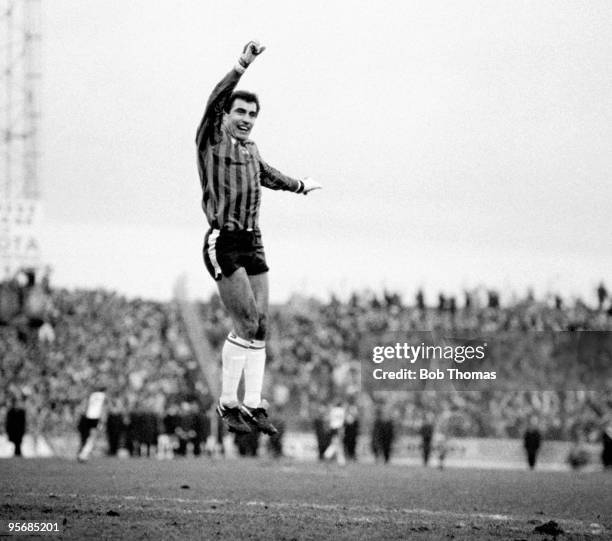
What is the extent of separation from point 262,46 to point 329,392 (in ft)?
83.8

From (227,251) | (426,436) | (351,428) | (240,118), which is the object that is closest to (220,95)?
(240,118)

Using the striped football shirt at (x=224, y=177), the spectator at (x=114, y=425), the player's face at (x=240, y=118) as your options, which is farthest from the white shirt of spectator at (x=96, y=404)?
the player's face at (x=240, y=118)

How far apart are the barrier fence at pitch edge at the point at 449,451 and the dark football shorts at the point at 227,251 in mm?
Result: 22004

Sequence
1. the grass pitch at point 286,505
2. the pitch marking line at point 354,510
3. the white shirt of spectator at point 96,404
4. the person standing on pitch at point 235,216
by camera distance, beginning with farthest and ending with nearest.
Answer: the white shirt of spectator at point 96,404 → the pitch marking line at point 354,510 → the grass pitch at point 286,505 → the person standing on pitch at point 235,216

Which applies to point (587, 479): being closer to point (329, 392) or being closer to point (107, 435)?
point (329, 392)

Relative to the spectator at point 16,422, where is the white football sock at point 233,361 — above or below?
above

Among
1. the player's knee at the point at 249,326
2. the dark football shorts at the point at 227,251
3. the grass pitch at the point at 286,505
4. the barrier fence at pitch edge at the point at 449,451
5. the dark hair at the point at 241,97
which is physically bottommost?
the grass pitch at the point at 286,505

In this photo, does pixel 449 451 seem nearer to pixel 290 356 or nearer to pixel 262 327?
pixel 290 356

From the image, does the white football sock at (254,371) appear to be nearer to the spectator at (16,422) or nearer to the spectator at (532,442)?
the spectator at (16,422)

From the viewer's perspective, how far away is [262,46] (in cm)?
848

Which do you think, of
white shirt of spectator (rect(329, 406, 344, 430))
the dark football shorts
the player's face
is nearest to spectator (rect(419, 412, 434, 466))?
white shirt of spectator (rect(329, 406, 344, 430))

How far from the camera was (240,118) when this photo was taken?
8922 millimetres

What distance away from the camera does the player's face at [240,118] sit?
8.92 meters

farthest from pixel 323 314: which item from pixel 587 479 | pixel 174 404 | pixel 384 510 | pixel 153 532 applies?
pixel 153 532
